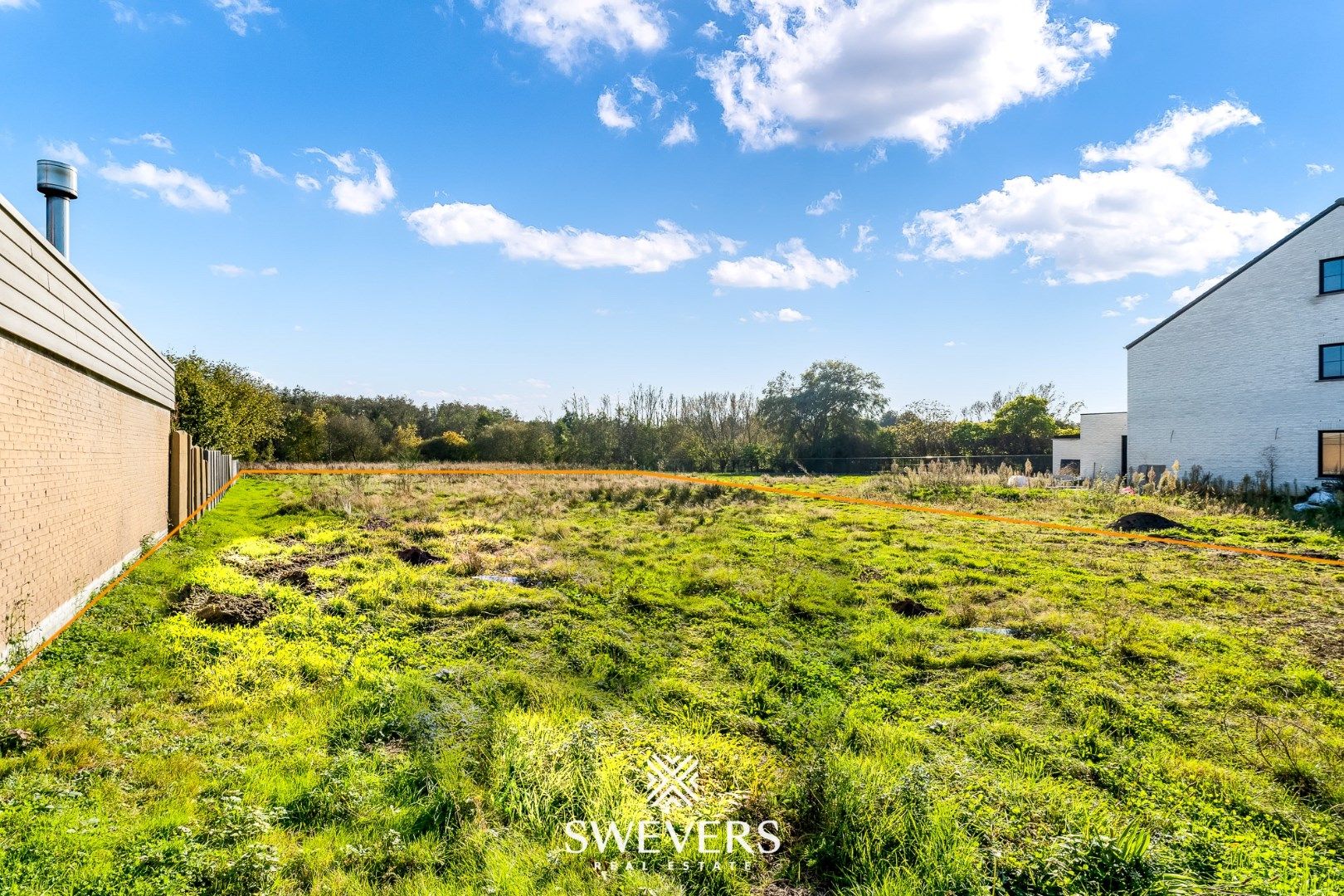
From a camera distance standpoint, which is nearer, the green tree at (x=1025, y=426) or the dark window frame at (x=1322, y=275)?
the dark window frame at (x=1322, y=275)

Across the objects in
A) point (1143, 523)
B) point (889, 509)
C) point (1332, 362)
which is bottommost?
point (889, 509)

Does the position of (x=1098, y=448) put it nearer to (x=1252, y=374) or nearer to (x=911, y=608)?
(x=1252, y=374)

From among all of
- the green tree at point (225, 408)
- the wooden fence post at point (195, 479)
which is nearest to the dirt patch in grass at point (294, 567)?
the wooden fence post at point (195, 479)

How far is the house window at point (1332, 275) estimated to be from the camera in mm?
16141

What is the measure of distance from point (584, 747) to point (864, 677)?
2392 millimetres

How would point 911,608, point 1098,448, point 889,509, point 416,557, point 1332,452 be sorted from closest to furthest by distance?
point 911,608 → point 416,557 → point 889,509 → point 1332,452 → point 1098,448

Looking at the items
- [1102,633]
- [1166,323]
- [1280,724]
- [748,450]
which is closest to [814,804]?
[1280,724]

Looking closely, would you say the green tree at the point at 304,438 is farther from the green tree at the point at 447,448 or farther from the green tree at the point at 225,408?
the green tree at the point at 447,448

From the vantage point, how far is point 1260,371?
17.5 meters

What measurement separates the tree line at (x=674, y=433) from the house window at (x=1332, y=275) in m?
14.3

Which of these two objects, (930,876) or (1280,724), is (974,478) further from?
(930,876)

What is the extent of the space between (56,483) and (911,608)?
839cm

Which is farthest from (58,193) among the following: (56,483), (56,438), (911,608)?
(911,608)

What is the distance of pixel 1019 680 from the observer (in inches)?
191
